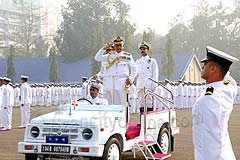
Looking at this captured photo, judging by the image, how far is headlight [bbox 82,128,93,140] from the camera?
7.40m

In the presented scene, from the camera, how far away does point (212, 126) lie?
351 centimetres

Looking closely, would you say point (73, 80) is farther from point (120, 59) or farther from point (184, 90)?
point (120, 59)

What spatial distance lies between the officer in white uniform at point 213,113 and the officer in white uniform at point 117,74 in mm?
5486

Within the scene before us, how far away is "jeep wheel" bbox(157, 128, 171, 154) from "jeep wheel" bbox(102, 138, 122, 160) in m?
1.92

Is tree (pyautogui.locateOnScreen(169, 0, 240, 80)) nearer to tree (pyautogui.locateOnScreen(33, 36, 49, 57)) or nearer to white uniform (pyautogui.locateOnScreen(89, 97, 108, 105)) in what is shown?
tree (pyautogui.locateOnScreen(33, 36, 49, 57))

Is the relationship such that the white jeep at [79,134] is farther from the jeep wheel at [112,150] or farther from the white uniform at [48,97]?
the white uniform at [48,97]

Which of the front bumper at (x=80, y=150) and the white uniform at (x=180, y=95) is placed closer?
the front bumper at (x=80, y=150)

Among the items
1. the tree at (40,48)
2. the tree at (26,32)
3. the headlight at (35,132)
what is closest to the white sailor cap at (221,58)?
the headlight at (35,132)

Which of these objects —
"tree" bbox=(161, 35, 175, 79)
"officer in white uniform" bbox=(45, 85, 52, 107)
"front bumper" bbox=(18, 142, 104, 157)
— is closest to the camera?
"front bumper" bbox=(18, 142, 104, 157)

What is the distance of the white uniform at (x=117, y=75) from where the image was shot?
30.3 feet

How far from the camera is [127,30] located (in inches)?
2205

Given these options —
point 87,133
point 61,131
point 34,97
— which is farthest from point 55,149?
point 34,97

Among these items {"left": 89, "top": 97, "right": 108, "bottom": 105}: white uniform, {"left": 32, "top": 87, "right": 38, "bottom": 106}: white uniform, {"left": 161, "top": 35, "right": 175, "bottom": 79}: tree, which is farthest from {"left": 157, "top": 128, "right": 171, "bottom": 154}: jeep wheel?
{"left": 161, "top": 35, "right": 175, "bottom": 79}: tree

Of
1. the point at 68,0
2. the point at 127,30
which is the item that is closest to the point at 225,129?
the point at 127,30
